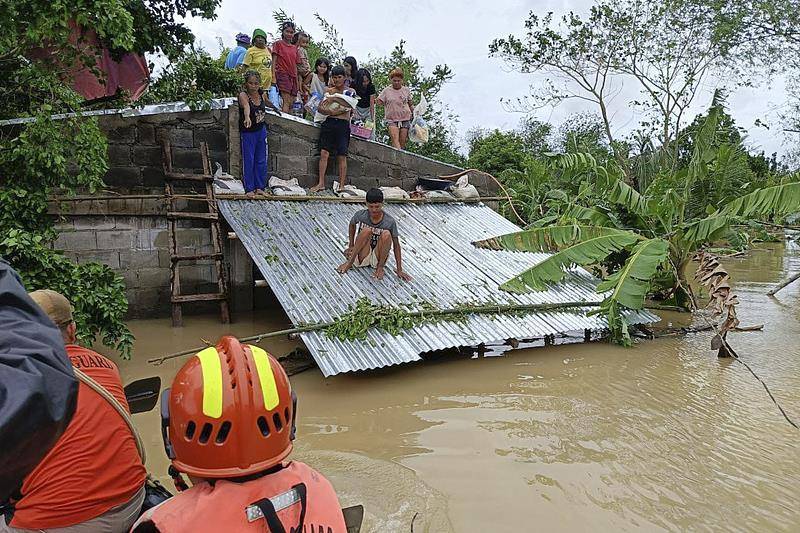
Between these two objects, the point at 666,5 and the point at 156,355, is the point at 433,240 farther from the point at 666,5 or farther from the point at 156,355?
the point at 666,5

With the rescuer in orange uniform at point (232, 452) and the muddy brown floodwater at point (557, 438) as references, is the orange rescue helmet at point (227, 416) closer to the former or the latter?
the rescuer in orange uniform at point (232, 452)

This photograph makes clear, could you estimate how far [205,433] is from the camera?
142 centimetres

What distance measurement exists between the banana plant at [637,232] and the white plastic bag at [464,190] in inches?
71.1

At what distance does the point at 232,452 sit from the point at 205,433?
8 centimetres

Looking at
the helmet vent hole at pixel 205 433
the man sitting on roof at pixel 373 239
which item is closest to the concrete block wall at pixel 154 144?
the man sitting on roof at pixel 373 239

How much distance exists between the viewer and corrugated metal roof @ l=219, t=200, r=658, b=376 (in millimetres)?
5715

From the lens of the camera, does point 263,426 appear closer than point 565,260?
Yes

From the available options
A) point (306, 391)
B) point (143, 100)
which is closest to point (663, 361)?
point (306, 391)

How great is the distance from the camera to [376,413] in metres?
5.04

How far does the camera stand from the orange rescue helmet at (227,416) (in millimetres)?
1406

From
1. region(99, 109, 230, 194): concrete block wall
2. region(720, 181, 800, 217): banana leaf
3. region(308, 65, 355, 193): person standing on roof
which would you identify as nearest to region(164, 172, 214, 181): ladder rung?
region(99, 109, 230, 194): concrete block wall

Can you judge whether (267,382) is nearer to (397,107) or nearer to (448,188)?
(448,188)

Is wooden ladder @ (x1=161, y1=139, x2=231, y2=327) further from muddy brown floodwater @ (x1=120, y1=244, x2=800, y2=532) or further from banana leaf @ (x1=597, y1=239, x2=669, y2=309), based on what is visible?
banana leaf @ (x1=597, y1=239, x2=669, y2=309)

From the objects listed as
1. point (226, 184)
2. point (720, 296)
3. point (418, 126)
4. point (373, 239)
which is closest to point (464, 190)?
point (418, 126)
